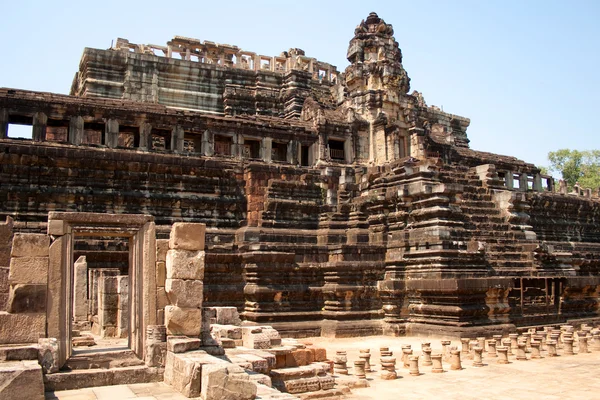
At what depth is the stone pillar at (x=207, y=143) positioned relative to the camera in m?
22.4

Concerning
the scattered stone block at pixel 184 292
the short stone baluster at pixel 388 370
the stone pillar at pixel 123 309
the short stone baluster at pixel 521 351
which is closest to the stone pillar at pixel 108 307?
the stone pillar at pixel 123 309

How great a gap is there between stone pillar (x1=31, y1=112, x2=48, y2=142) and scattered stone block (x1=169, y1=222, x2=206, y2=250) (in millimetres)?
12337

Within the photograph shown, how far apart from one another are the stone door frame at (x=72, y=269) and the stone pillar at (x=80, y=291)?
570cm

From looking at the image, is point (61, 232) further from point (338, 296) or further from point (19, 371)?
point (338, 296)

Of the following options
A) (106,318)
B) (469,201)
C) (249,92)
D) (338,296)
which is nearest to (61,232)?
(106,318)

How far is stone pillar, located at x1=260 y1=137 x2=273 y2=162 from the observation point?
2372 cm

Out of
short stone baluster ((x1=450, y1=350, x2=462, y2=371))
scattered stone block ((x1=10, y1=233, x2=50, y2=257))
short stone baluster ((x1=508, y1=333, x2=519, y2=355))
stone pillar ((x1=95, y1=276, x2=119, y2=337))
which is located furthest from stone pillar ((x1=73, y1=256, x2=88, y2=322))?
short stone baluster ((x1=508, y1=333, x2=519, y2=355))

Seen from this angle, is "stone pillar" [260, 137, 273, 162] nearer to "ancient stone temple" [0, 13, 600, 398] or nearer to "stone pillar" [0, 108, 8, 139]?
"ancient stone temple" [0, 13, 600, 398]

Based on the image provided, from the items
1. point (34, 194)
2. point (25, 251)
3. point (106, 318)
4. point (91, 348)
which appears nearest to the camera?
point (25, 251)

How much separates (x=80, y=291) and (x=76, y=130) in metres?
7.22

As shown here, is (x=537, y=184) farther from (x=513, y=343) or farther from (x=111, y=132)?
(x=111, y=132)

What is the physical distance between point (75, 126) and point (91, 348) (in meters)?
12.0

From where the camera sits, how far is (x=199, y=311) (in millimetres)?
9531

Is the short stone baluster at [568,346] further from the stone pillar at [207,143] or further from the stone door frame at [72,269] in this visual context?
the stone pillar at [207,143]
